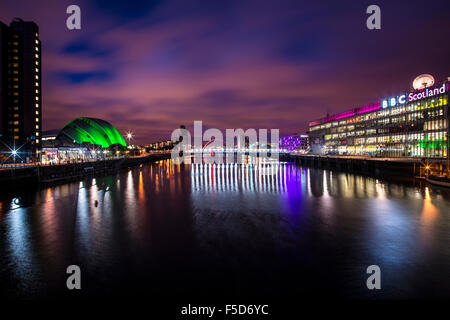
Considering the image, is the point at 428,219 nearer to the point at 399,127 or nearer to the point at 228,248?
the point at 228,248

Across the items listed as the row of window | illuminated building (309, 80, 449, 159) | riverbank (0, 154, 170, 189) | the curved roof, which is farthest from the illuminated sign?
the curved roof

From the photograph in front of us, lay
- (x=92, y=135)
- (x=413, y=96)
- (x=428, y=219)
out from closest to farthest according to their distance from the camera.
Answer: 1. (x=428, y=219)
2. (x=413, y=96)
3. (x=92, y=135)

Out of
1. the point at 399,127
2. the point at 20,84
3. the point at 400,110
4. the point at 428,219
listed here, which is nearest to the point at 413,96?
the point at 400,110

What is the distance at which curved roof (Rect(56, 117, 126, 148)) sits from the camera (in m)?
85.8

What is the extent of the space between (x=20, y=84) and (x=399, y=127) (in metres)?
119

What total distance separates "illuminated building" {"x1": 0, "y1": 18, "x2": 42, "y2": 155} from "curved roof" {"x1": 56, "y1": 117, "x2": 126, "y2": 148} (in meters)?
16.8

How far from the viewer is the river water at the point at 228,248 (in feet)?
30.7

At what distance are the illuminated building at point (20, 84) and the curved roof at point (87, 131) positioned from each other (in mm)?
16794

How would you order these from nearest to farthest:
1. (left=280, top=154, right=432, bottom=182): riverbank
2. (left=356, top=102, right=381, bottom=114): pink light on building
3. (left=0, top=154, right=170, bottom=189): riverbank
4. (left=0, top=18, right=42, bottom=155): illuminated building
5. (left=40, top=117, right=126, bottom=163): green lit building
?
1. (left=0, top=154, right=170, bottom=189): riverbank
2. (left=280, top=154, right=432, bottom=182): riverbank
3. (left=40, top=117, right=126, bottom=163): green lit building
4. (left=356, top=102, right=381, bottom=114): pink light on building
5. (left=0, top=18, right=42, bottom=155): illuminated building

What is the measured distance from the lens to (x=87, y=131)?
8625 cm

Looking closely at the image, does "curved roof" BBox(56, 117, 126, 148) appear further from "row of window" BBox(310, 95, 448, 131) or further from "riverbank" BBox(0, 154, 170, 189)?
"row of window" BBox(310, 95, 448, 131)

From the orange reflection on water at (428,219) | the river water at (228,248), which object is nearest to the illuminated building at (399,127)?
the orange reflection on water at (428,219)

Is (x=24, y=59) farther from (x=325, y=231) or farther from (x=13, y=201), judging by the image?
(x=325, y=231)
